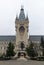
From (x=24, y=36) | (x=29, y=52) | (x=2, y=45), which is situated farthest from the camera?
(x=2, y=45)

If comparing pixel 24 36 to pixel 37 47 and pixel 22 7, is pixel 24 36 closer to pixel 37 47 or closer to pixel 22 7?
pixel 37 47

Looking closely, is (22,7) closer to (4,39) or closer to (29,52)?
(4,39)

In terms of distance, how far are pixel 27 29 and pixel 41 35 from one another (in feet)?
72.0

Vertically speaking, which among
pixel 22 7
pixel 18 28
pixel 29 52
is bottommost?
pixel 29 52

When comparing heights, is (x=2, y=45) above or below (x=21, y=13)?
below

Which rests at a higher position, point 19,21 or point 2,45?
point 19,21

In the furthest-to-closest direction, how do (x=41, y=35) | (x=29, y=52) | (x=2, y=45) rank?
(x=41, y=35)
(x=2, y=45)
(x=29, y=52)

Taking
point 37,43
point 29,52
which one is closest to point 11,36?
point 37,43

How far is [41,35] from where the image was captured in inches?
6033

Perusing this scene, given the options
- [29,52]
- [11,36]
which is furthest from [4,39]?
[29,52]

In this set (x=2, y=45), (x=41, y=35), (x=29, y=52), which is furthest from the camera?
(x=41, y=35)

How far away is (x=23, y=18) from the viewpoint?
135 meters

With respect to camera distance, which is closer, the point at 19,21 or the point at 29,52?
the point at 29,52

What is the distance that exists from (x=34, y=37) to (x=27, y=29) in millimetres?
16750
